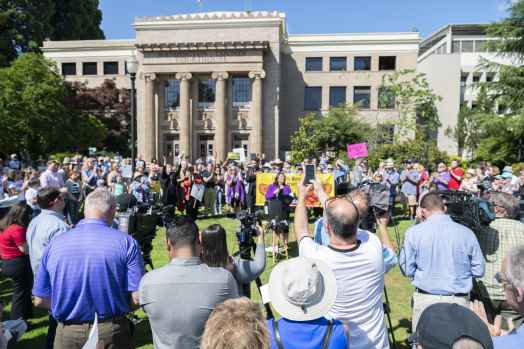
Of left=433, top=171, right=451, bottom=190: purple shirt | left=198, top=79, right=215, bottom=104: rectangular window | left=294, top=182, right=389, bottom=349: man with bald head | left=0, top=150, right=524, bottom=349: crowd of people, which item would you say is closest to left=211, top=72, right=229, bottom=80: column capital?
left=198, top=79, right=215, bottom=104: rectangular window

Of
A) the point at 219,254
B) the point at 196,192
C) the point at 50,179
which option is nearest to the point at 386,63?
the point at 196,192

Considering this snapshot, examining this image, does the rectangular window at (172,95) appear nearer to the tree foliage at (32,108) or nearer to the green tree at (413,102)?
the tree foliage at (32,108)

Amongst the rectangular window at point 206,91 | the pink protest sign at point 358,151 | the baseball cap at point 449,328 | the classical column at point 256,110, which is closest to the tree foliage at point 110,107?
the rectangular window at point 206,91

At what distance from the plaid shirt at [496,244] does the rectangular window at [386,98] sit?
37.0m

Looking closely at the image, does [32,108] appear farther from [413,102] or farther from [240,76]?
[413,102]

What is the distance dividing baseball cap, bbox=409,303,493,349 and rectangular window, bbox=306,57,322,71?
4280cm

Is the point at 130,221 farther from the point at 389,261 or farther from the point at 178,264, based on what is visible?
the point at 389,261

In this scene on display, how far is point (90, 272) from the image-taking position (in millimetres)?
3385

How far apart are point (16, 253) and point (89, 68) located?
45.5 metres

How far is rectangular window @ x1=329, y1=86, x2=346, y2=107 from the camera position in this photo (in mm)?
42875

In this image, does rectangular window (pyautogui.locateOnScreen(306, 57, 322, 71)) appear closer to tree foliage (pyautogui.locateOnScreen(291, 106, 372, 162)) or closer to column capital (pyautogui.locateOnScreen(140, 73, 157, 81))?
tree foliage (pyautogui.locateOnScreen(291, 106, 372, 162))

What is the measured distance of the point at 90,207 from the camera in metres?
3.62

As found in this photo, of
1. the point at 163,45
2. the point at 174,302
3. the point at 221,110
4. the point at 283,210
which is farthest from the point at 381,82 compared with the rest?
the point at 174,302

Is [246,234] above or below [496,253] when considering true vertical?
above
